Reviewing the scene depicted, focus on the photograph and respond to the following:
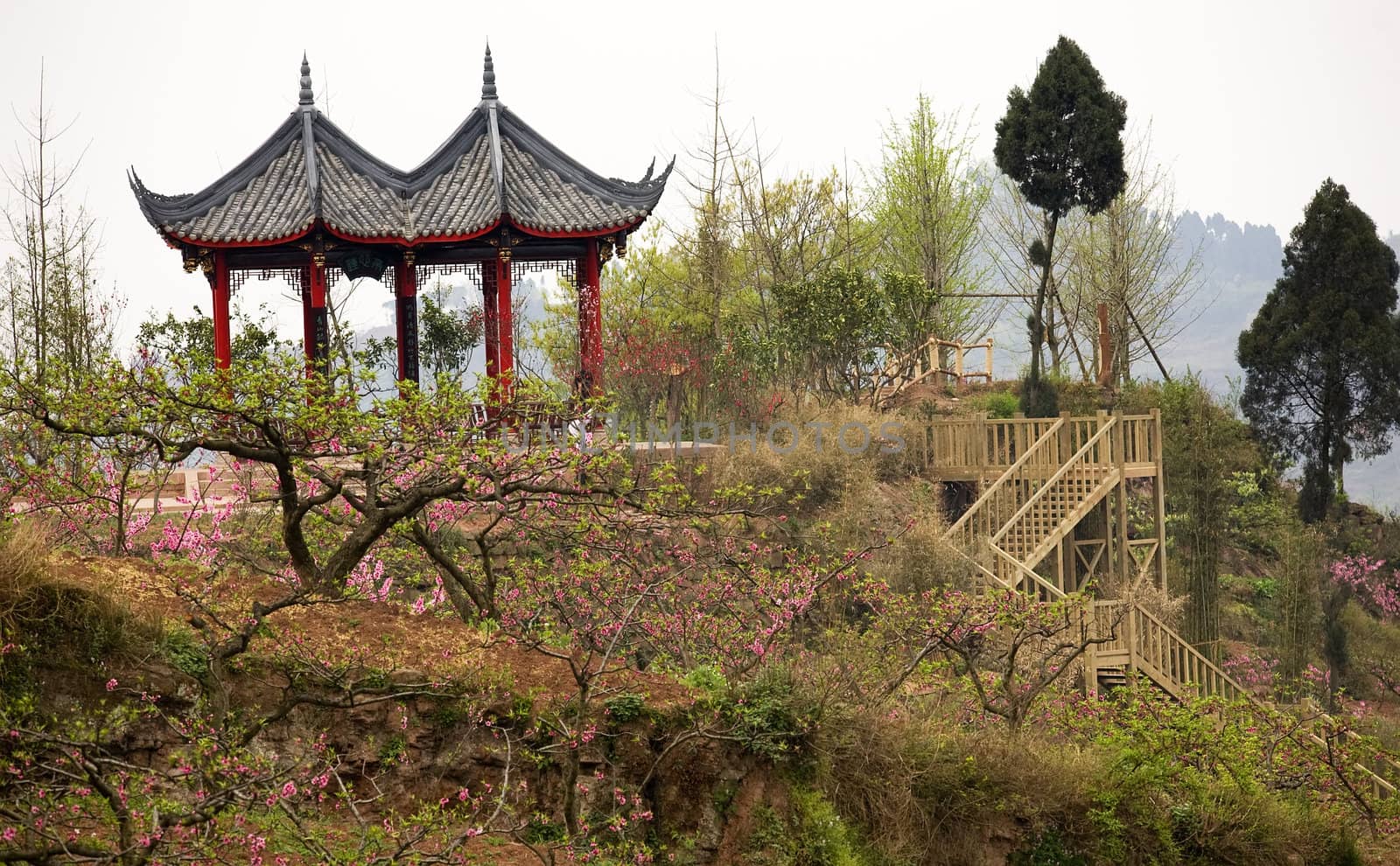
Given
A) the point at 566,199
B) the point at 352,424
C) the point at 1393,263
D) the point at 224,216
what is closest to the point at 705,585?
the point at 352,424

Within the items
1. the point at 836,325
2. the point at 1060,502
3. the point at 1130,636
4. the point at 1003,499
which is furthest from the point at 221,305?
the point at 1130,636

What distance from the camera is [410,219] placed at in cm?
1888

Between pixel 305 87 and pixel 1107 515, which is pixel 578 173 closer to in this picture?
pixel 305 87

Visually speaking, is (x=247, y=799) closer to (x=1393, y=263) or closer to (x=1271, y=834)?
(x=1271, y=834)

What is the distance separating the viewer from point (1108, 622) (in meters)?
14.9

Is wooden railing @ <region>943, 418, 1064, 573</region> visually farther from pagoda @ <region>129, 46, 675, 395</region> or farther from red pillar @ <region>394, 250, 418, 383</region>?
red pillar @ <region>394, 250, 418, 383</region>

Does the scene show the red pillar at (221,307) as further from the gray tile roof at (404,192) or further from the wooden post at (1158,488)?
the wooden post at (1158,488)

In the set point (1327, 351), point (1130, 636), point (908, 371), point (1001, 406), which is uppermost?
point (1327, 351)

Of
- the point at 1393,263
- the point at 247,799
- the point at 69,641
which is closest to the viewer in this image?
the point at 247,799

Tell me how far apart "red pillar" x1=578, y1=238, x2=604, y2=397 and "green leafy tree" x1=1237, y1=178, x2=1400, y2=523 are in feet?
43.8

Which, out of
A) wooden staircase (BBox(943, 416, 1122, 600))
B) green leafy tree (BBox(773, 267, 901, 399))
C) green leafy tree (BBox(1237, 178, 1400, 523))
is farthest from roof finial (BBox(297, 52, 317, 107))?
green leafy tree (BBox(1237, 178, 1400, 523))

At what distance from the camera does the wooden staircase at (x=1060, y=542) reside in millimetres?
14898

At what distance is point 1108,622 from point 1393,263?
14.1 meters

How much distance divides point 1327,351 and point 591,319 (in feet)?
46.9
